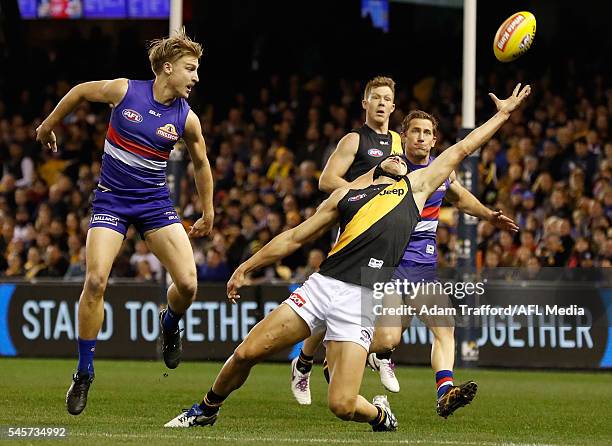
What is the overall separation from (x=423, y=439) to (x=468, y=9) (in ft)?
29.3

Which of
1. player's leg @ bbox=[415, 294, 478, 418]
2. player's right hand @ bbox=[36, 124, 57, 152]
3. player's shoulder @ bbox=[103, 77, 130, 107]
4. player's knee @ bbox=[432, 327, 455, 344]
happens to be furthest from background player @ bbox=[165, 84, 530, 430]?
player's right hand @ bbox=[36, 124, 57, 152]

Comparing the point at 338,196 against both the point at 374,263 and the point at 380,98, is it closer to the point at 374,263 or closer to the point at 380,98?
the point at 374,263

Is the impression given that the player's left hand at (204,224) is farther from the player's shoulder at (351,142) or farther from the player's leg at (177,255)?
the player's shoulder at (351,142)

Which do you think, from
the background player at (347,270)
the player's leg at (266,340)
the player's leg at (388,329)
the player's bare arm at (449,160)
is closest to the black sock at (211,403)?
the background player at (347,270)

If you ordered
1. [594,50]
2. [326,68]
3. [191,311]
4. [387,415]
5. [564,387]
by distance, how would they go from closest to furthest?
1. [387,415]
2. [564,387]
3. [191,311]
4. [594,50]
5. [326,68]

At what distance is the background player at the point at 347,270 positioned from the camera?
8.77 meters

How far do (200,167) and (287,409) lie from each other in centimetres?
220

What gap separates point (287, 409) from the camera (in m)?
11.2

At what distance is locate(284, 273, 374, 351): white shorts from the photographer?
8812mm

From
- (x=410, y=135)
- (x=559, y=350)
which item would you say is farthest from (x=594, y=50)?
(x=410, y=135)

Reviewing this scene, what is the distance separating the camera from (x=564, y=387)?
14.0 meters

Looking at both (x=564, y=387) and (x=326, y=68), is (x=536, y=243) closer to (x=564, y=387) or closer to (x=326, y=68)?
(x=564, y=387)

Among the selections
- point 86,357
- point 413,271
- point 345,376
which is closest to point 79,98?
point 86,357

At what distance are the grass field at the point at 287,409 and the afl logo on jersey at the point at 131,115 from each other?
7.47 ft
